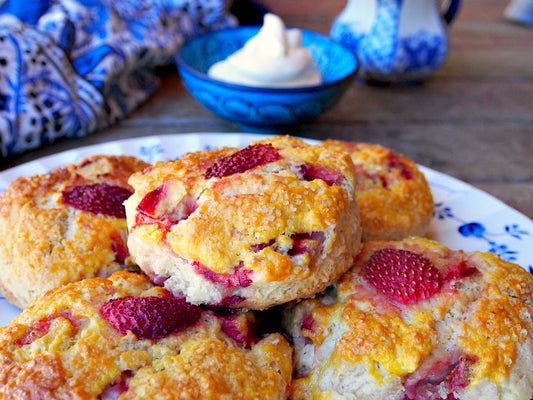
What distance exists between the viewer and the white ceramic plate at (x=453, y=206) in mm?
2184

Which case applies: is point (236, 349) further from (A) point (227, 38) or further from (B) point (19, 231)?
(A) point (227, 38)

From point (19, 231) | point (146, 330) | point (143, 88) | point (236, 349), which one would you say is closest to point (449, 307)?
point (236, 349)

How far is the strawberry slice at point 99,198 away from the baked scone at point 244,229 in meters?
0.25

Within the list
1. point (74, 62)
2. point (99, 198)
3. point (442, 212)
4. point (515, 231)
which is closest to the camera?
point (99, 198)

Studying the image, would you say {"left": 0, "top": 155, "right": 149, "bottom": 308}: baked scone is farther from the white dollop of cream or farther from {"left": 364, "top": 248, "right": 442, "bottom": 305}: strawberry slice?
the white dollop of cream

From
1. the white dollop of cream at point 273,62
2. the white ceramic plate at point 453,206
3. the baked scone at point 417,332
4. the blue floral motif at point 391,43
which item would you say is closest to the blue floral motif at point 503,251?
the white ceramic plate at point 453,206

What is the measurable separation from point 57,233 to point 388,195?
123 centimetres

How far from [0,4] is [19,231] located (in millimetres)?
2239

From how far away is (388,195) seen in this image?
209 cm

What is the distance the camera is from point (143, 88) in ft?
12.6

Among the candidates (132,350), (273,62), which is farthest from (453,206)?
(132,350)

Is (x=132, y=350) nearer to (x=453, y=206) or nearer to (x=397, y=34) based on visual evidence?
(x=453, y=206)

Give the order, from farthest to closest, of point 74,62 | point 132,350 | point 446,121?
1. point 446,121
2. point 74,62
3. point 132,350

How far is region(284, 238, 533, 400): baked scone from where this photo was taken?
1.38 m
